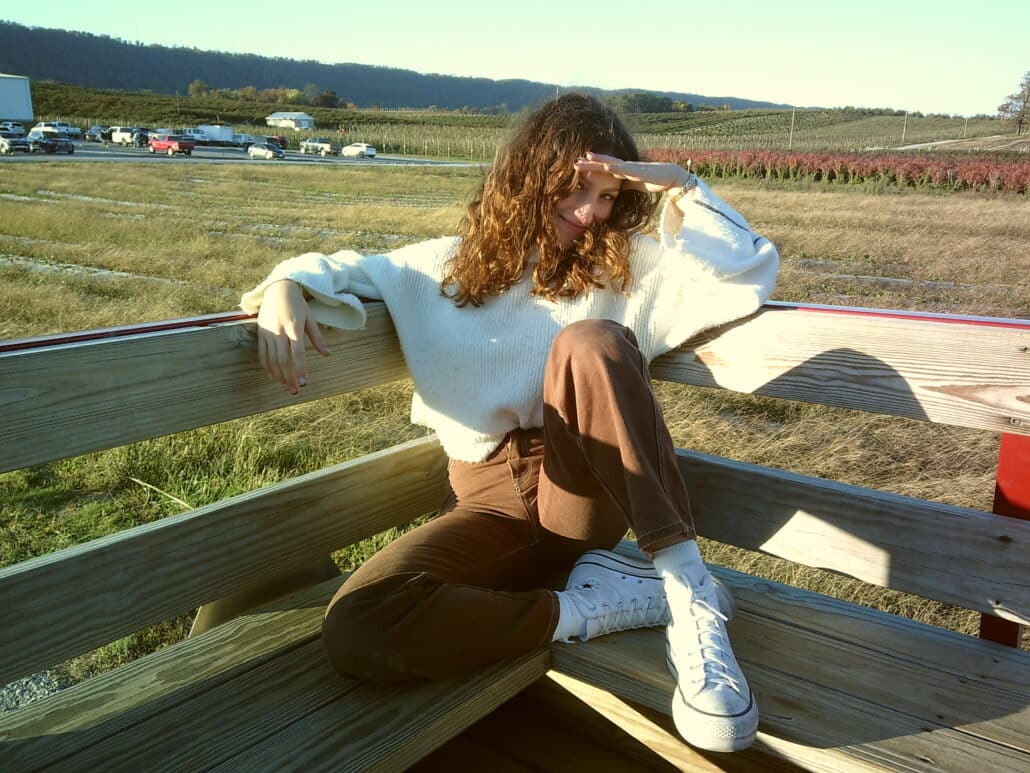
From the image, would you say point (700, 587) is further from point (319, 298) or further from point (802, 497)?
point (319, 298)

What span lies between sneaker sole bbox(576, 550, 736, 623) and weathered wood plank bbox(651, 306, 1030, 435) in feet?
1.45

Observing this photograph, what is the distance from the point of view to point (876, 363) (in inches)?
73.1

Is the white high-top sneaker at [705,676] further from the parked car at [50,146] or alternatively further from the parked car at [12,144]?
the parked car at [50,146]

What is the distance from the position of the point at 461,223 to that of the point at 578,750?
1.22 meters

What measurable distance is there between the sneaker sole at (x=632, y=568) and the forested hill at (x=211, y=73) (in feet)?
455

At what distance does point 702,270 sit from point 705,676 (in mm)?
853

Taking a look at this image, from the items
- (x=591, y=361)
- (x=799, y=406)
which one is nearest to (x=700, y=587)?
(x=591, y=361)

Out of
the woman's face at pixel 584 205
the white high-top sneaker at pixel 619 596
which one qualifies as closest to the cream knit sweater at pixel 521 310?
the woman's face at pixel 584 205

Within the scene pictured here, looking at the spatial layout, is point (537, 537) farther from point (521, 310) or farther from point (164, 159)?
point (164, 159)

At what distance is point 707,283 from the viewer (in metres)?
2.02

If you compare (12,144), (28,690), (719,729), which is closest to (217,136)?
(12,144)

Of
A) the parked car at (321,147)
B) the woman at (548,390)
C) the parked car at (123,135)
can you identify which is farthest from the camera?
the parked car at (321,147)

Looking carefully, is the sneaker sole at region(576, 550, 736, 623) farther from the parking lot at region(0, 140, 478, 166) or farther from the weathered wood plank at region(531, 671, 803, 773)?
the parking lot at region(0, 140, 478, 166)

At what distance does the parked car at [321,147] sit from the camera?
55625 millimetres
